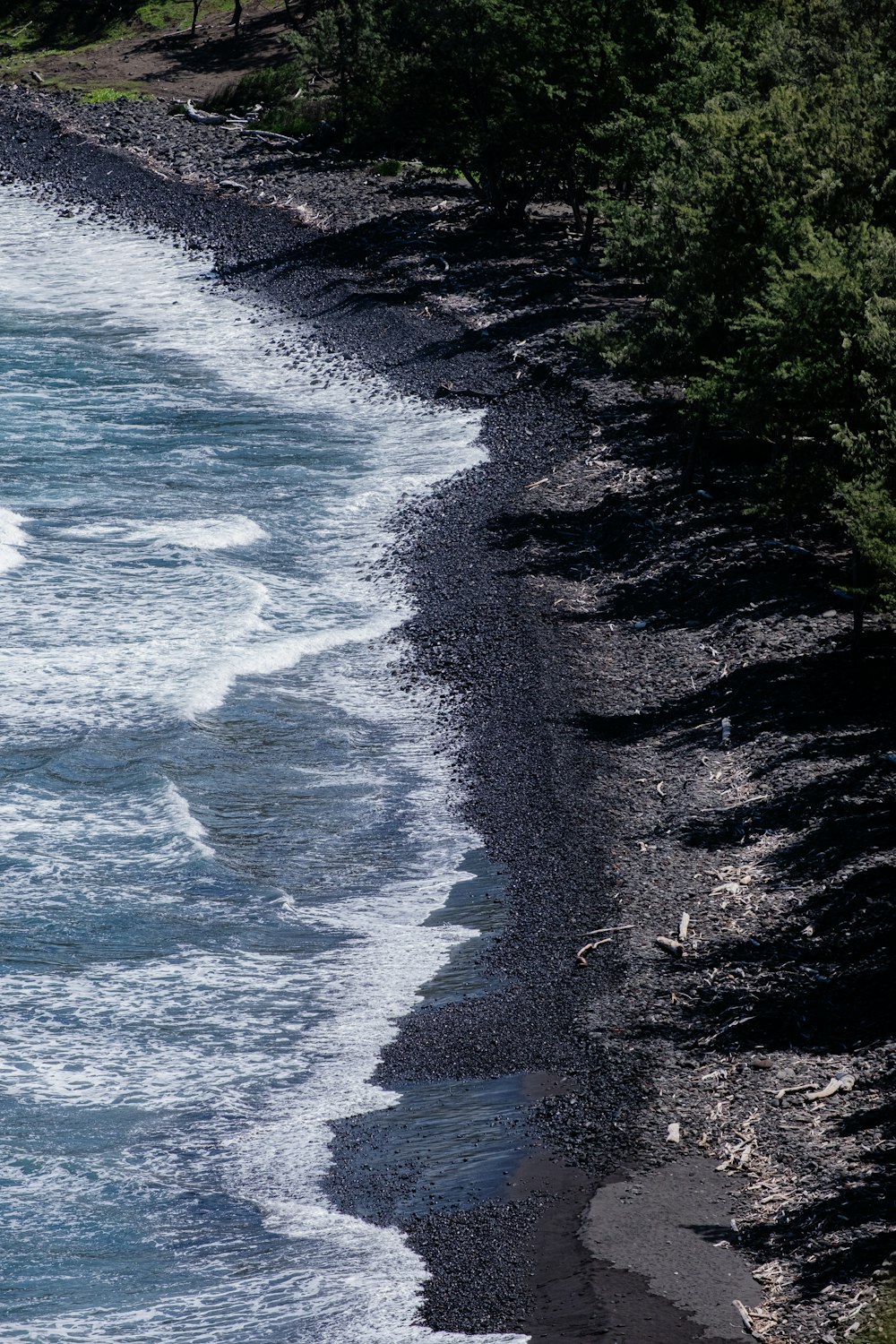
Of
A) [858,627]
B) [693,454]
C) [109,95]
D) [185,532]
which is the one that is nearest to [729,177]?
[693,454]

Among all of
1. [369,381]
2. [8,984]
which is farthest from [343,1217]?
[369,381]

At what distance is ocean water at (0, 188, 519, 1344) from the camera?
48.5 feet

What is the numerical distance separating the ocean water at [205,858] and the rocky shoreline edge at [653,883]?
42.1 inches

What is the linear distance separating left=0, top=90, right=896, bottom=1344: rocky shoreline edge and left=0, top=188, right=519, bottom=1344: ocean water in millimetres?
A: 1068

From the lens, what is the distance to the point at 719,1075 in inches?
631

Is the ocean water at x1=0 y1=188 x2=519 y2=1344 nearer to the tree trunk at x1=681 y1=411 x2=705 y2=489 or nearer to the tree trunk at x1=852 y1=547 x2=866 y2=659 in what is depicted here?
the tree trunk at x1=681 y1=411 x2=705 y2=489

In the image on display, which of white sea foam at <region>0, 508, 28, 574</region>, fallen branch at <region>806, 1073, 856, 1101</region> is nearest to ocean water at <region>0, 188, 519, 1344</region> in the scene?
white sea foam at <region>0, 508, 28, 574</region>

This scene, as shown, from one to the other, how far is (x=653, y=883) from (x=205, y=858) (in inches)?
275

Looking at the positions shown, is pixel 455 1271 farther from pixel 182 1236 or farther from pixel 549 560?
pixel 549 560

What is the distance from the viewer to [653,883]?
1969cm

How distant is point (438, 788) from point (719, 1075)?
27.7 feet

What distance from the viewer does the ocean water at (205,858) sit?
14773mm

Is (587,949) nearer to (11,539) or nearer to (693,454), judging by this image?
(693,454)

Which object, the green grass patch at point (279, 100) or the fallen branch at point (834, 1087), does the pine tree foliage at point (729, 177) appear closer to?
the fallen branch at point (834, 1087)
